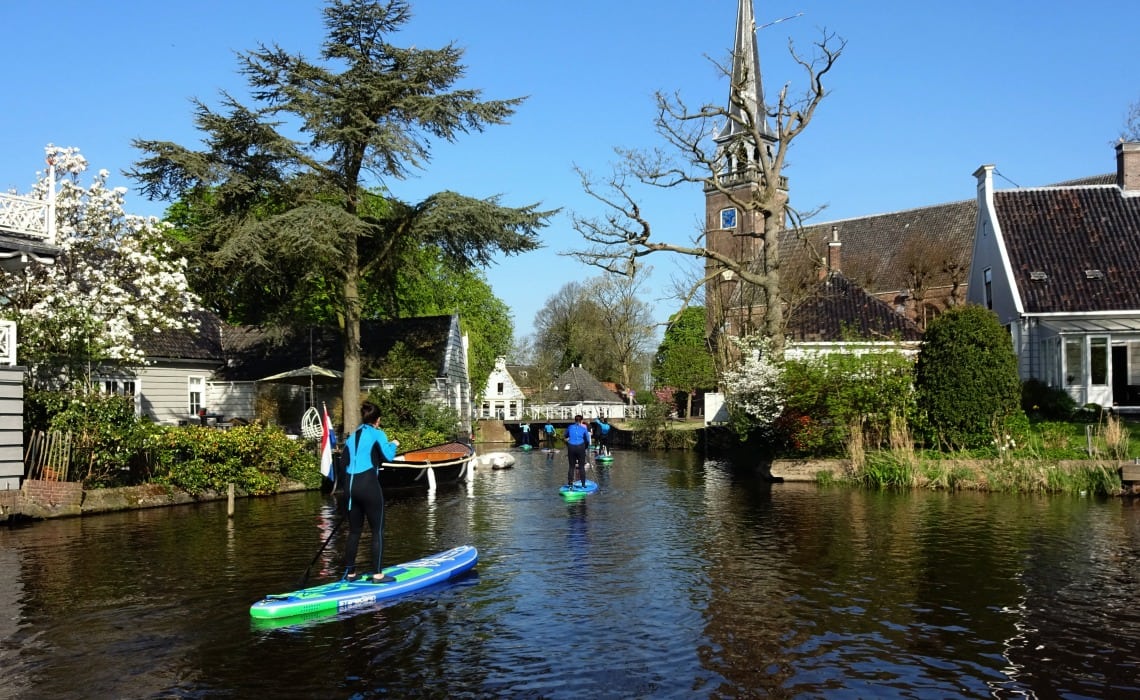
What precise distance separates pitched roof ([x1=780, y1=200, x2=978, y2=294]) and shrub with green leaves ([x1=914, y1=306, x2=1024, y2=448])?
3357cm

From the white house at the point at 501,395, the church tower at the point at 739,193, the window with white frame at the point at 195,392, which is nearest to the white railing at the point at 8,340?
the window with white frame at the point at 195,392

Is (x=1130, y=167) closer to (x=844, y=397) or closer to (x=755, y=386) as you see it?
(x=755, y=386)

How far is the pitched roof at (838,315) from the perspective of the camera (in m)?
39.8

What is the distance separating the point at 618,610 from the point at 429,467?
50.3 ft

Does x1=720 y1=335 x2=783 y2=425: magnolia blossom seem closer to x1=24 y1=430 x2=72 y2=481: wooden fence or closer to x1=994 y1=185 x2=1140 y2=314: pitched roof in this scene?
x1=994 y1=185 x2=1140 y2=314: pitched roof

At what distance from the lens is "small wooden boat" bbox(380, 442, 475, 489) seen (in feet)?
80.8

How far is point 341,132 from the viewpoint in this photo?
28.6m

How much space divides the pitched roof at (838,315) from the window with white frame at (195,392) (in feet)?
76.2

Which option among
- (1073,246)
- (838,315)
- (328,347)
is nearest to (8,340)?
(328,347)

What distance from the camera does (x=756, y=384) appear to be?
1068 inches

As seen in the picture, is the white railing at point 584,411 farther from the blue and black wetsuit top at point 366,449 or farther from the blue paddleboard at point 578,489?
the blue and black wetsuit top at point 366,449

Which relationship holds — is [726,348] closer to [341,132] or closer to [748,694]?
[341,132]

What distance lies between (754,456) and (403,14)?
17.8 meters

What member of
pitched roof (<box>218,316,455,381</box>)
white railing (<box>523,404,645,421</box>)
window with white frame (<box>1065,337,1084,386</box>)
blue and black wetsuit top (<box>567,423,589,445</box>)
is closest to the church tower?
blue and black wetsuit top (<box>567,423,589,445</box>)
